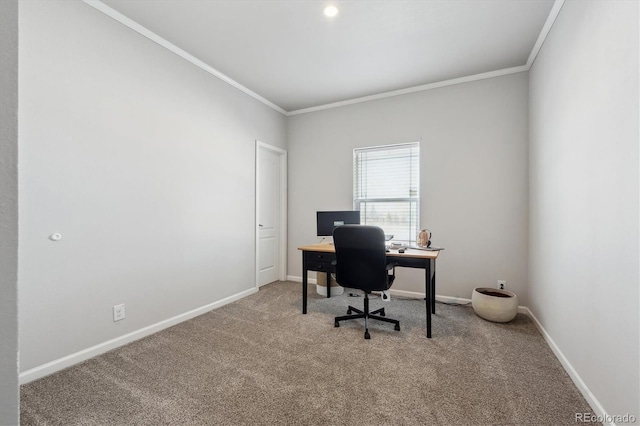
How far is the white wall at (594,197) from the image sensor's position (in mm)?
1315

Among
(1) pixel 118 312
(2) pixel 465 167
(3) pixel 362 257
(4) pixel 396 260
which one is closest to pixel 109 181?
(1) pixel 118 312

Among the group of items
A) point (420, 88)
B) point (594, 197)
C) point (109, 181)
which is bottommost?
point (594, 197)

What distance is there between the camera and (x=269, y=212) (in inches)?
172

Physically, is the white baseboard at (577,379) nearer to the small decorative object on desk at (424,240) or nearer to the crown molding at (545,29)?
the small decorative object on desk at (424,240)

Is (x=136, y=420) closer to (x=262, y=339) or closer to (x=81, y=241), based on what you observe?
(x=262, y=339)

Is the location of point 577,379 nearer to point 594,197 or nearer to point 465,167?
point 594,197

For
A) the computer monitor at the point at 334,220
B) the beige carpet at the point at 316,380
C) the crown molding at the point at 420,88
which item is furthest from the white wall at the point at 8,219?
the crown molding at the point at 420,88

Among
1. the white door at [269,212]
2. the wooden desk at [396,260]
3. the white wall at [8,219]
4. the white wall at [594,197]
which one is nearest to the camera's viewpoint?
the white wall at [8,219]

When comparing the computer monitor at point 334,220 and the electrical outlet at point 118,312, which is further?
the computer monitor at point 334,220

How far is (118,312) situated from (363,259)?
2.14 m

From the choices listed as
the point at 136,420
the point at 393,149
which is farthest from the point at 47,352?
the point at 393,149

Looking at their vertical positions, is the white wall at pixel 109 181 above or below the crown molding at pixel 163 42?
below

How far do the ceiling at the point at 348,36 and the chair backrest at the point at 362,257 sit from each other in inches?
71.3

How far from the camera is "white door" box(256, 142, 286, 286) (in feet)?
13.5
